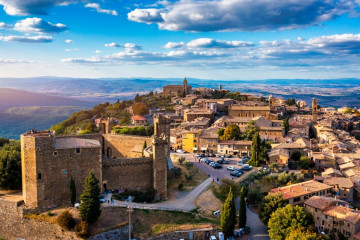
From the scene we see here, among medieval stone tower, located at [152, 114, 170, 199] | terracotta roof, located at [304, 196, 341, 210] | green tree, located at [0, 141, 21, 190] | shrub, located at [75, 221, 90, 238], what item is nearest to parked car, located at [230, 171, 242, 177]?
terracotta roof, located at [304, 196, 341, 210]

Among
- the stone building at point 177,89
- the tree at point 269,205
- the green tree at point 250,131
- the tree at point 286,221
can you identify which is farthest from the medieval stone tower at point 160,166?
the stone building at point 177,89

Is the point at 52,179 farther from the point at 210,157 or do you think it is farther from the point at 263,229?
the point at 210,157

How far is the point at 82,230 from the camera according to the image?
28.2 metres

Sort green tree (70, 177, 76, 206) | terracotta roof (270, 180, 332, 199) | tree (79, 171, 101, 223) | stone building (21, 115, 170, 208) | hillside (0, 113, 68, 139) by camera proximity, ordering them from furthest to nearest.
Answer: hillside (0, 113, 68, 139) < terracotta roof (270, 180, 332, 199) < green tree (70, 177, 76, 206) < stone building (21, 115, 170, 208) < tree (79, 171, 101, 223)

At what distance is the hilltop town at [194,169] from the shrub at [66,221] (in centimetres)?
250

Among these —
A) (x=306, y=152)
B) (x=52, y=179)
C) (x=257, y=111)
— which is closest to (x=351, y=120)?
(x=257, y=111)

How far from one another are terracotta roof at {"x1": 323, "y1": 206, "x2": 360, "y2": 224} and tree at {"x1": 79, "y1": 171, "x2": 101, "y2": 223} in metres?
24.4

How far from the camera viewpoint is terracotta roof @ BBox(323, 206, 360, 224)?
1333 inches

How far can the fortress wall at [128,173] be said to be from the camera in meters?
34.2

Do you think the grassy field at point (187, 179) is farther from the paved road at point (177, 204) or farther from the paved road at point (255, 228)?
the paved road at point (255, 228)

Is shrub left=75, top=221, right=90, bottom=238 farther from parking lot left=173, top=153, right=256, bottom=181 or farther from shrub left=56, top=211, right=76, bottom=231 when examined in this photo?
parking lot left=173, top=153, right=256, bottom=181

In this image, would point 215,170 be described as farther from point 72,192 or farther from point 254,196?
point 72,192

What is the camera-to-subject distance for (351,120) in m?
105

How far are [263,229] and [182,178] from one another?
1135 cm
